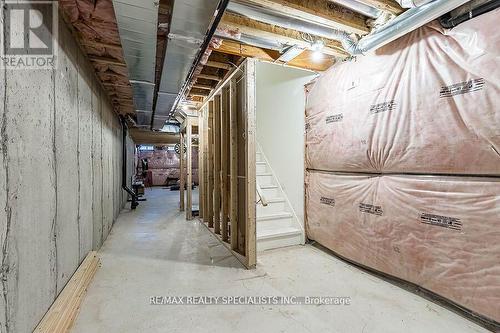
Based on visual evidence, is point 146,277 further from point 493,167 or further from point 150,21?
point 493,167

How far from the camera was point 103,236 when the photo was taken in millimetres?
3600

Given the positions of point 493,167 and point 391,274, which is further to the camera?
point 391,274

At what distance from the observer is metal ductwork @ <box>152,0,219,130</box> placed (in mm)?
1543

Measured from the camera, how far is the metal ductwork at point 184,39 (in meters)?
1.54

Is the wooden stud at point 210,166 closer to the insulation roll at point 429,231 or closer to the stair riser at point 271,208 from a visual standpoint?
the stair riser at point 271,208

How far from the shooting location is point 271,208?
3.63m

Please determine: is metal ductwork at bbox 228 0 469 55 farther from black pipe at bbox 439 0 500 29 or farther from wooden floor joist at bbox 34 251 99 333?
wooden floor joist at bbox 34 251 99 333

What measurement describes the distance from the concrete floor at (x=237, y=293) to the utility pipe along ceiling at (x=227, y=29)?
85.9 inches

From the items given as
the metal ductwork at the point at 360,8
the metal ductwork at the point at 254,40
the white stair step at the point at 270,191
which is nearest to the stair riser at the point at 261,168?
the white stair step at the point at 270,191

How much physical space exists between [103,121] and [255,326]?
11.6 feet

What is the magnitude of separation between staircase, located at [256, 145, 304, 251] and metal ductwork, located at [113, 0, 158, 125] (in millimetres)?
1938

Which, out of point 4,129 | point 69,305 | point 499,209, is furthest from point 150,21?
point 499,209

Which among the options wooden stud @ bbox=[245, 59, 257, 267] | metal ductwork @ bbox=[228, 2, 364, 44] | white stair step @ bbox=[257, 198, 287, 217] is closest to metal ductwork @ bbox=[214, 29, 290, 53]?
wooden stud @ bbox=[245, 59, 257, 267]

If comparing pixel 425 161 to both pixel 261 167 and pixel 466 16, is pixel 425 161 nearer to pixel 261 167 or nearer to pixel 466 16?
pixel 466 16
